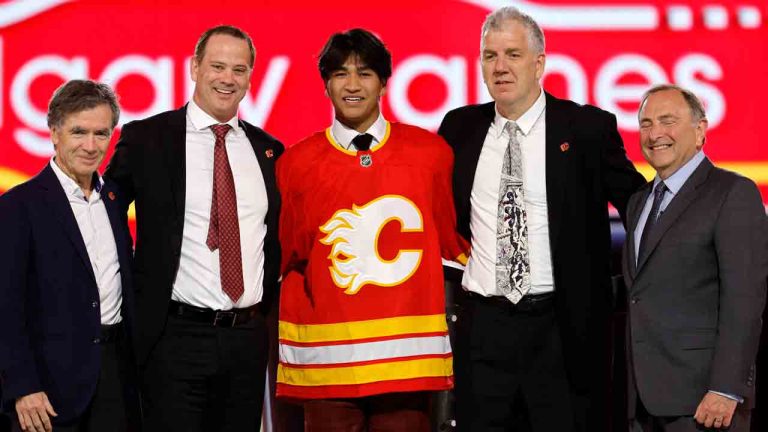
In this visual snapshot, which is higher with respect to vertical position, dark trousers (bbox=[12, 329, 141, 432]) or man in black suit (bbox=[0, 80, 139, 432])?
man in black suit (bbox=[0, 80, 139, 432])

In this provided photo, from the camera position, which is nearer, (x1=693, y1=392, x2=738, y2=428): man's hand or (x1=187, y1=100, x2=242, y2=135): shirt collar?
(x1=693, y1=392, x2=738, y2=428): man's hand

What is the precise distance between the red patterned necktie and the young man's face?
1.38 ft

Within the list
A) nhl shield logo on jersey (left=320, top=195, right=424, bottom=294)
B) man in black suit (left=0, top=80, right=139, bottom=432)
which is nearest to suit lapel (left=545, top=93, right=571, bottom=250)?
nhl shield logo on jersey (left=320, top=195, right=424, bottom=294)

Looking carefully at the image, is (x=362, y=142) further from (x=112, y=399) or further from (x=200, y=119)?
(x=112, y=399)

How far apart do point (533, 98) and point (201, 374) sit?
4.27ft

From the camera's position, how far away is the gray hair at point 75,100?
307 centimetres

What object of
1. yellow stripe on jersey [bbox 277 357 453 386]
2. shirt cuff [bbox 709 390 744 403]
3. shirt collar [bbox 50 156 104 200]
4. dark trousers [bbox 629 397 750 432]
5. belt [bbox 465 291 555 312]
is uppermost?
shirt collar [bbox 50 156 104 200]

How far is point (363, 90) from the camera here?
311 cm

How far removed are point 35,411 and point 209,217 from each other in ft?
2.46

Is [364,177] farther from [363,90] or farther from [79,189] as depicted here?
[79,189]

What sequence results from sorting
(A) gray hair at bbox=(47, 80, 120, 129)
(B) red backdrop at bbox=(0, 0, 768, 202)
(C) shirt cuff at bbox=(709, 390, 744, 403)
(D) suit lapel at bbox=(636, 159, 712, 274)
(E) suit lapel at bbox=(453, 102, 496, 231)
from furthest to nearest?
(B) red backdrop at bbox=(0, 0, 768, 202) → (E) suit lapel at bbox=(453, 102, 496, 231) → (A) gray hair at bbox=(47, 80, 120, 129) → (D) suit lapel at bbox=(636, 159, 712, 274) → (C) shirt cuff at bbox=(709, 390, 744, 403)

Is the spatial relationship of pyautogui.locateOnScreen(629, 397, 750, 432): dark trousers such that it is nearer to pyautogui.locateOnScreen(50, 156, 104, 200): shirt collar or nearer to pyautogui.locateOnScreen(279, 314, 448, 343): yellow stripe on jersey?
pyautogui.locateOnScreen(279, 314, 448, 343): yellow stripe on jersey

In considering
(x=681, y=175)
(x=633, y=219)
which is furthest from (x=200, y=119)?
(x=681, y=175)

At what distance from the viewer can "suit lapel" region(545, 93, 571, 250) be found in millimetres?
3193
